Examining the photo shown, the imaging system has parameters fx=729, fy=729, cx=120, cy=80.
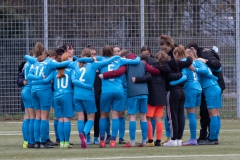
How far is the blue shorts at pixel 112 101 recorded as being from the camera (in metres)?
13.1

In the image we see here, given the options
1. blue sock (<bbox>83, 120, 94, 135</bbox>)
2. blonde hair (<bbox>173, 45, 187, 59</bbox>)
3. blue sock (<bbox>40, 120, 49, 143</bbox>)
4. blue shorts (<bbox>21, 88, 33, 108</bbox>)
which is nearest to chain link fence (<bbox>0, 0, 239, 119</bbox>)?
blonde hair (<bbox>173, 45, 187, 59</bbox>)

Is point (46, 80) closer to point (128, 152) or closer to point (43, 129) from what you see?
point (43, 129)

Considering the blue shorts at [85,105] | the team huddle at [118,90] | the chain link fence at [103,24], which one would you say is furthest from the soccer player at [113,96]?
the chain link fence at [103,24]

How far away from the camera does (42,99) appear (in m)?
13.3

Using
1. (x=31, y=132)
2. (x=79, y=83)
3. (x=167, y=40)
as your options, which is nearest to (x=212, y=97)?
(x=167, y=40)

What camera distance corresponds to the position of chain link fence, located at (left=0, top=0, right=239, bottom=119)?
815 inches

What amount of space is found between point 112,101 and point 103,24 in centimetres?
771

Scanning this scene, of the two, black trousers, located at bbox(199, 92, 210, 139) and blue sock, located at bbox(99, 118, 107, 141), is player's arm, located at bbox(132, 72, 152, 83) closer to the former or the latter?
blue sock, located at bbox(99, 118, 107, 141)

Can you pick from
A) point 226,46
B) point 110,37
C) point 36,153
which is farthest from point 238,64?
point 36,153

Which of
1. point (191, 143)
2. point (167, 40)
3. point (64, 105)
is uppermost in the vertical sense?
point (167, 40)

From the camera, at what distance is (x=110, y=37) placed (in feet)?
67.7

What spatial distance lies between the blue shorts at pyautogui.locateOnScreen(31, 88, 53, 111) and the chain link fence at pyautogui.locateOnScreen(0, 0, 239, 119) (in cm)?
735

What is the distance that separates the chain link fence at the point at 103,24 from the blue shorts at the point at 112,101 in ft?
24.4

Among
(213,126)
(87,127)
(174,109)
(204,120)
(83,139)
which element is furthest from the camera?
(204,120)
